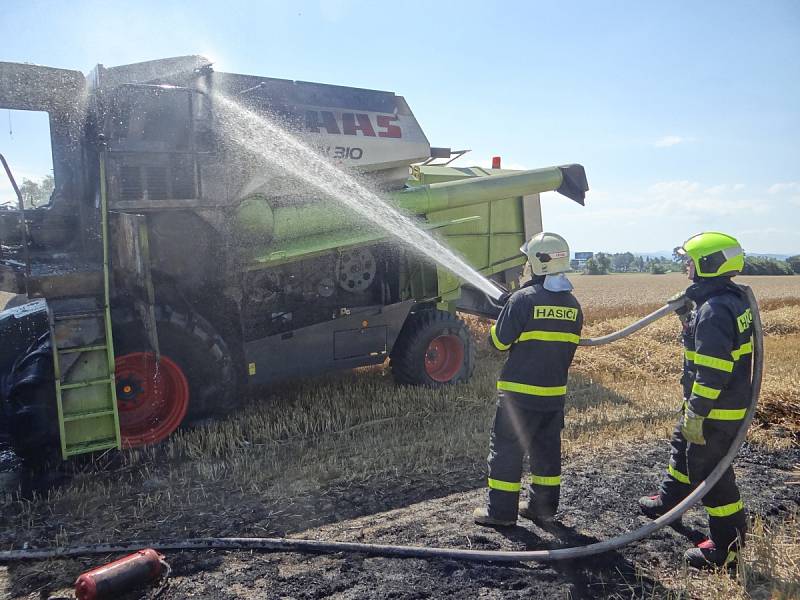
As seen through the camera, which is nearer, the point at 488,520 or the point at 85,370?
the point at 488,520

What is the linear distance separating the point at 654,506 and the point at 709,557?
0.56 metres

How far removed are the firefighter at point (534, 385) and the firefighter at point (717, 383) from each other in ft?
2.21

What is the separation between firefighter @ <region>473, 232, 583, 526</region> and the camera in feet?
11.4

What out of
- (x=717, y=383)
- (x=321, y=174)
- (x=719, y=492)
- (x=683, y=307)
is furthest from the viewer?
(x=321, y=174)

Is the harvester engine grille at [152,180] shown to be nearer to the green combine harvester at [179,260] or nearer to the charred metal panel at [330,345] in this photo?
the green combine harvester at [179,260]

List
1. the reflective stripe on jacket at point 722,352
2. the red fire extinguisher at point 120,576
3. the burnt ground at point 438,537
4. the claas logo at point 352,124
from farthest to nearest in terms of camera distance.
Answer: the claas logo at point 352,124
the reflective stripe on jacket at point 722,352
the burnt ground at point 438,537
the red fire extinguisher at point 120,576

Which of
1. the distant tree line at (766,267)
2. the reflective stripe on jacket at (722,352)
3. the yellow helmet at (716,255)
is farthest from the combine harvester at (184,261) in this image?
the distant tree line at (766,267)

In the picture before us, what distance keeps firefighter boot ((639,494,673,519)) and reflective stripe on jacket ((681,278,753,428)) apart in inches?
29.2

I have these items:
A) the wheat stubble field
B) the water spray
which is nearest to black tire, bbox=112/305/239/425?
the wheat stubble field

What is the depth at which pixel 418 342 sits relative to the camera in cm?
640

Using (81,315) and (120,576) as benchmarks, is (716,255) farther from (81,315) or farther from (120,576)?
(81,315)

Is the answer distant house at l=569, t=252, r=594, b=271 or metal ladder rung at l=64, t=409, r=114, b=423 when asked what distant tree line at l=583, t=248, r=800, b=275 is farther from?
metal ladder rung at l=64, t=409, r=114, b=423

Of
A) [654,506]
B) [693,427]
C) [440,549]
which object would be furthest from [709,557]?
[440,549]

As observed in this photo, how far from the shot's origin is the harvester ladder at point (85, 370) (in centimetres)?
412
